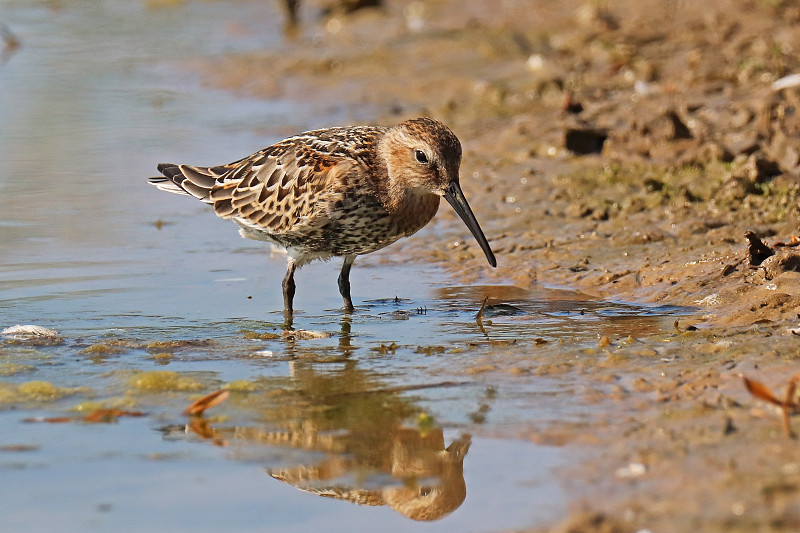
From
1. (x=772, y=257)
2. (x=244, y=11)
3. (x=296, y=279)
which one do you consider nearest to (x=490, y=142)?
(x=296, y=279)

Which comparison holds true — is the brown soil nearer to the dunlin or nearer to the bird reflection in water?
the bird reflection in water

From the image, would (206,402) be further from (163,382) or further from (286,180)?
(286,180)

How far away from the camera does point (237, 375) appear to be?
6.96 metres

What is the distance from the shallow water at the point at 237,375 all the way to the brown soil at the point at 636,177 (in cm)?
41

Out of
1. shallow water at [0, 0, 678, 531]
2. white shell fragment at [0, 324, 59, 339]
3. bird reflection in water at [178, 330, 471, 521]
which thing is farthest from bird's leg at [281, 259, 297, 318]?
bird reflection in water at [178, 330, 471, 521]

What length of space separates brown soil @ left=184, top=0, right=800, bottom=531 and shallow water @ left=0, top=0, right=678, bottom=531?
1.35ft

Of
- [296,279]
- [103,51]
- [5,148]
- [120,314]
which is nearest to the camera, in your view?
[120,314]

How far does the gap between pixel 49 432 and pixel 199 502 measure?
1240 mm

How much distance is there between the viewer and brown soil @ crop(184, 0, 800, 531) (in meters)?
5.18

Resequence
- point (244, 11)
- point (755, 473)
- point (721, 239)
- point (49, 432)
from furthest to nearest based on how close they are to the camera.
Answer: point (244, 11)
point (721, 239)
point (49, 432)
point (755, 473)

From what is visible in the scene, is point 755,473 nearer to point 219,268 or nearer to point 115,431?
point 115,431

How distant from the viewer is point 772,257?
312 inches

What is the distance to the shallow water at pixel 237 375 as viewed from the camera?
5.18m

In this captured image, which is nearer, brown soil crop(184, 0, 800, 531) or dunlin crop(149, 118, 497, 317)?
brown soil crop(184, 0, 800, 531)
